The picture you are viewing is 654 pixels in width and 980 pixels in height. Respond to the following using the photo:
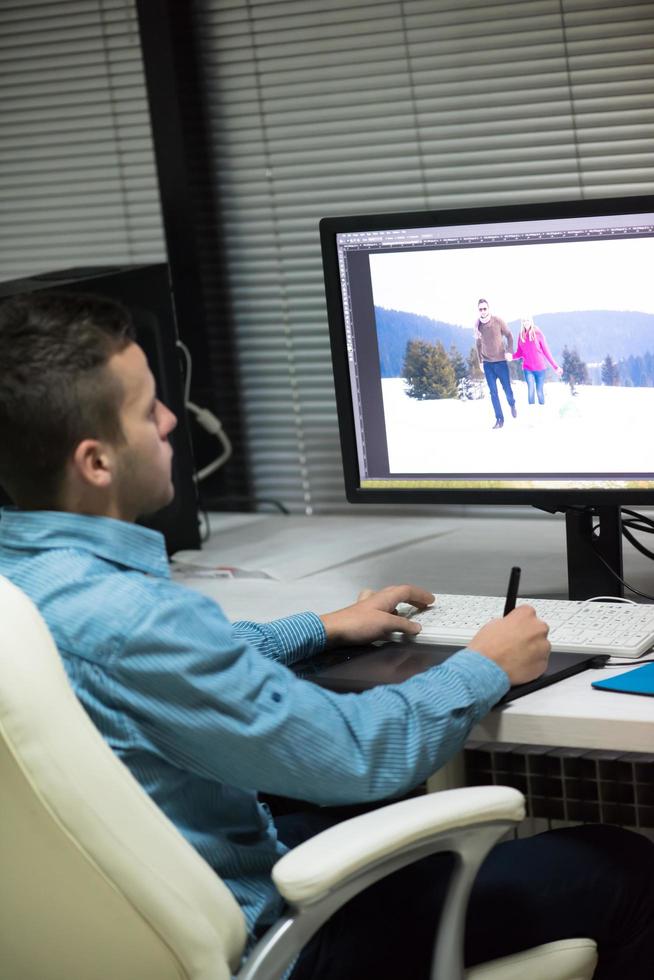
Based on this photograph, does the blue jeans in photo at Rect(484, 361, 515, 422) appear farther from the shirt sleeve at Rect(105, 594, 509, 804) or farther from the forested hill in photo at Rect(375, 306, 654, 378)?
the shirt sleeve at Rect(105, 594, 509, 804)

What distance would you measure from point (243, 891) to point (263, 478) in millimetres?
1413

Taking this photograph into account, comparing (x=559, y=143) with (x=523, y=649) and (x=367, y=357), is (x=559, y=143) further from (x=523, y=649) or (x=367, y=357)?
(x=523, y=649)

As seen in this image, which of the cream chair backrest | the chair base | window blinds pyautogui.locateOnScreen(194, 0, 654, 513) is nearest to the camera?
the cream chair backrest

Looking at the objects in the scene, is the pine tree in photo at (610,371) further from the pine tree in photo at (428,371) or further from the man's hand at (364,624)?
the man's hand at (364,624)

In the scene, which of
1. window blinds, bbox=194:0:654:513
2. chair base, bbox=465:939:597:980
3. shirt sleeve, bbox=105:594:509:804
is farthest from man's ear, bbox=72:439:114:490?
window blinds, bbox=194:0:654:513

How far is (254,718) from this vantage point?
1191mm

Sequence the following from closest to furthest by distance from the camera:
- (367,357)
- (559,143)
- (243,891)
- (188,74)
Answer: (243,891) < (367,357) < (559,143) < (188,74)

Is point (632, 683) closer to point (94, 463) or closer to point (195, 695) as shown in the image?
point (195, 695)

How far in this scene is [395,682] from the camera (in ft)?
4.97

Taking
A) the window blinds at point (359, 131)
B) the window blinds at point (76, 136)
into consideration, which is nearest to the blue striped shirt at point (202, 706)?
the window blinds at point (359, 131)

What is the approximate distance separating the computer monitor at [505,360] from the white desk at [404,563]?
151 mm

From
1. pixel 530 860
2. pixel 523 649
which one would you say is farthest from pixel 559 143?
pixel 530 860

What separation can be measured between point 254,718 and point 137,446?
0.92ft

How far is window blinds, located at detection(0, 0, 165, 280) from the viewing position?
2.57 meters
